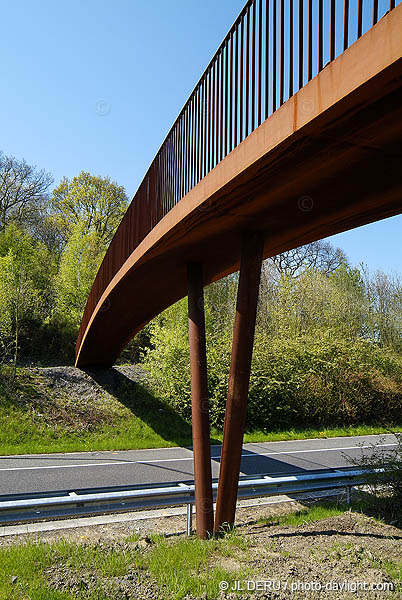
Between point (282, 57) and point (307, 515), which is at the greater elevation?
point (282, 57)

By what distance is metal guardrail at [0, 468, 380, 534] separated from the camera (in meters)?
5.49

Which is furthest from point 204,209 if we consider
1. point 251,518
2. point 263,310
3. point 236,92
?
point 263,310

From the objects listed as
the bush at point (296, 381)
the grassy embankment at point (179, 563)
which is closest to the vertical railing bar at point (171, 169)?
the grassy embankment at point (179, 563)

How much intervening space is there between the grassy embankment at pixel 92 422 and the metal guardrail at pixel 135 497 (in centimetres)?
782

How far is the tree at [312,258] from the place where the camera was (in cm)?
3412

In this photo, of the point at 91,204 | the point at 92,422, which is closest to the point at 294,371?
the point at 92,422

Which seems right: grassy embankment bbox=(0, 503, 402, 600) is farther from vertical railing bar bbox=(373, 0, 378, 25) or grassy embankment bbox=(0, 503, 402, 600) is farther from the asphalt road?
vertical railing bar bbox=(373, 0, 378, 25)

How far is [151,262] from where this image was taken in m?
7.81

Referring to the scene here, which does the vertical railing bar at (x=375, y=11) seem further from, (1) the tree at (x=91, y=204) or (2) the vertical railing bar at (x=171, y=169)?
(1) the tree at (x=91, y=204)

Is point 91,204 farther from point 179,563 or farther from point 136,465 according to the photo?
point 179,563

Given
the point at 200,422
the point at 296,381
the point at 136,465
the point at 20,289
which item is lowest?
the point at 136,465

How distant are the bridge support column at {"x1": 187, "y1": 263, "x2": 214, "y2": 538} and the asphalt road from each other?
331 centimetres

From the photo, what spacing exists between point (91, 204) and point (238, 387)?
112 feet

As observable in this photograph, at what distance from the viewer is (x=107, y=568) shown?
15.0 feet
